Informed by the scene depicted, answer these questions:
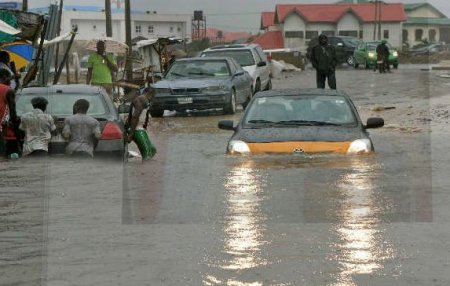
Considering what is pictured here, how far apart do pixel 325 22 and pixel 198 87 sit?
72.8 metres

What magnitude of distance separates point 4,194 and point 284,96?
4239 mm

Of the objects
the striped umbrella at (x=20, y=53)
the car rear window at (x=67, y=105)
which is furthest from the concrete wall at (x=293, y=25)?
the car rear window at (x=67, y=105)

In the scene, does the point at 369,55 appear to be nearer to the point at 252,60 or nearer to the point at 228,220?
the point at 252,60

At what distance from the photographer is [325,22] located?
97.4 metres

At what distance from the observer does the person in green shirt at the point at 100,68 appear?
25.3m

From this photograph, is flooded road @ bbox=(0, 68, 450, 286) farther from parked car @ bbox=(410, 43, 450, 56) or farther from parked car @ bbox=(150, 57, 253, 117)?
parked car @ bbox=(410, 43, 450, 56)

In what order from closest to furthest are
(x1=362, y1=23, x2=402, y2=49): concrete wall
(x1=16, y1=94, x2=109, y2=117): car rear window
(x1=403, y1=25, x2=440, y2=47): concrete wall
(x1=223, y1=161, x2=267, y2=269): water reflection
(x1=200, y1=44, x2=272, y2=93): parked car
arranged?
(x1=223, y1=161, x2=267, y2=269): water reflection → (x1=16, y1=94, x2=109, y2=117): car rear window → (x1=200, y1=44, x2=272, y2=93): parked car → (x1=362, y1=23, x2=402, y2=49): concrete wall → (x1=403, y1=25, x2=440, y2=47): concrete wall

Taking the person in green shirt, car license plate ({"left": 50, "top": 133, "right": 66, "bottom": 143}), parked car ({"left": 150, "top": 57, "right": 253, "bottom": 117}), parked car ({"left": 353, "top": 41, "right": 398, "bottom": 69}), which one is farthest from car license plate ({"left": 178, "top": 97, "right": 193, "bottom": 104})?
parked car ({"left": 353, "top": 41, "right": 398, "bottom": 69})

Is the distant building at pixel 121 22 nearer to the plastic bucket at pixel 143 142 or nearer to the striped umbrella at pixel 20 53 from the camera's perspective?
Result: the striped umbrella at pixel 20 53

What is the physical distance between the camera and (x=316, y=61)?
25.2 m

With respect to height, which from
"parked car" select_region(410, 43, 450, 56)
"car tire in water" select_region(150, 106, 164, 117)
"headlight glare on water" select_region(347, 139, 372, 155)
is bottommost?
"parked car" select_region(410, 43, 450, 56)

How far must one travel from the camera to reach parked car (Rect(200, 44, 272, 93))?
3075 cm

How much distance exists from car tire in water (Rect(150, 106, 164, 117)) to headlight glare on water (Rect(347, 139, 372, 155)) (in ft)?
42.1

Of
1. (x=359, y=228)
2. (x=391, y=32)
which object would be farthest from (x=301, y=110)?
(x=391, y=32)
